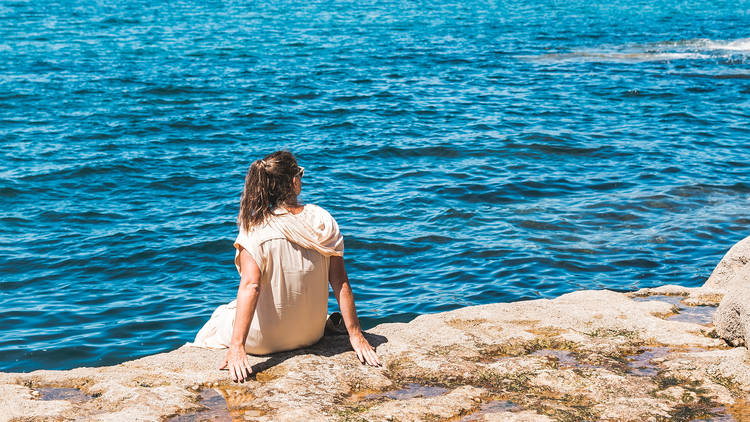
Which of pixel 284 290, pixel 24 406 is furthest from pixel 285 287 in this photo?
pixel 24 406

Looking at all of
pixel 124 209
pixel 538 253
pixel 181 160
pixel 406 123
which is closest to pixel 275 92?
pixel 406 123

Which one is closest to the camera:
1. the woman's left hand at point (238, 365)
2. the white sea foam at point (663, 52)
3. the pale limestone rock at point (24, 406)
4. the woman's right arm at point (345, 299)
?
the pale limestone rock at point (24, 406)

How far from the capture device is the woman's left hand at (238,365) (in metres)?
→ 5.40

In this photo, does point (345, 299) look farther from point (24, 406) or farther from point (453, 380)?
point (24, 406)

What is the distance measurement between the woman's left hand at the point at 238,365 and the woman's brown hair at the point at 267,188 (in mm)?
870

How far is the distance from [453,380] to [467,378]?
0.10 meters

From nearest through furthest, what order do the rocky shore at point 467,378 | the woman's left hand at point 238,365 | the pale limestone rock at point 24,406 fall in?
1. the pale limestone rock at point 24,406
2. the rocky shore at point 467,378
3. the woman's left hand at point 238,365

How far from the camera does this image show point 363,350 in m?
5.82

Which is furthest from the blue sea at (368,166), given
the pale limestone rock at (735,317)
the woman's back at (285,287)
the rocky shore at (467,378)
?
the pale limestone rock at (735,317)

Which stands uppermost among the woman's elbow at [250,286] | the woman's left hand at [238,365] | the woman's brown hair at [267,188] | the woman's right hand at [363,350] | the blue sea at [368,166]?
the woman's brown hair at [267,188]

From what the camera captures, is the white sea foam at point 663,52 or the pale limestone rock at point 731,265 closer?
the pale limestone rock at point 731,265

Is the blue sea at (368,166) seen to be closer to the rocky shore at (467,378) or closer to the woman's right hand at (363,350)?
the rocky shore at (467,378)

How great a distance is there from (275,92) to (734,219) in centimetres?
1261

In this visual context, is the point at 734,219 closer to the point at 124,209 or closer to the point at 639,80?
the point at 124,209
